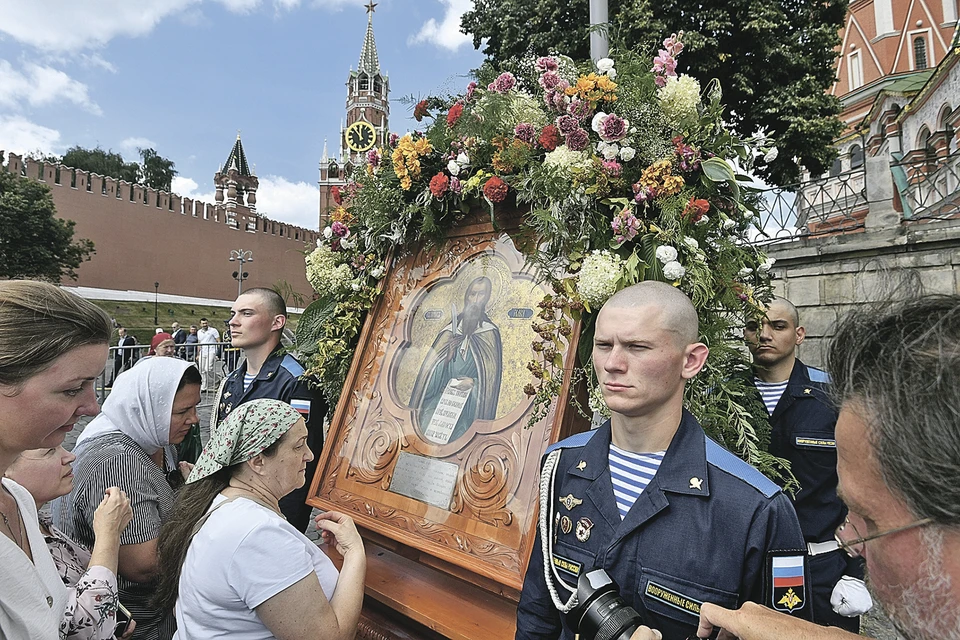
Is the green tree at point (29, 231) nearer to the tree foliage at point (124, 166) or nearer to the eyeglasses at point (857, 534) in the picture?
the tree foliage at point (124, 166)

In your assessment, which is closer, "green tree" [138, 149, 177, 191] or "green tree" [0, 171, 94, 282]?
"green tree" [0, 171, 94, 282]

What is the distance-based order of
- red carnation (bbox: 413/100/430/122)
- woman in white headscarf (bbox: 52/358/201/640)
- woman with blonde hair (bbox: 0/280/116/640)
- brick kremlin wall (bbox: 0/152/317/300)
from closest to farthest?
woman with blonde hair (bbox: 0/280/116/640)
woman in white headscarf (bbox: 52/358/201/640)
red carnation (bbox: 413/100/430/122)
brick kremlin wall (bbox: 0/152/317/300)

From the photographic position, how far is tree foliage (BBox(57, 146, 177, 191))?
48844mm

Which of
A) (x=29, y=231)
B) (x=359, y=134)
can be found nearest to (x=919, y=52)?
(x=29, y=231)

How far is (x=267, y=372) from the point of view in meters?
3.82

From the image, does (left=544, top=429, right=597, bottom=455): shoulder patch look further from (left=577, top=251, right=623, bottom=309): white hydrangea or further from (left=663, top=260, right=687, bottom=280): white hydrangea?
(left=663, top=260, right=687, bottom=280): white hydrangea

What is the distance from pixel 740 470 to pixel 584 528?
471 millimetres

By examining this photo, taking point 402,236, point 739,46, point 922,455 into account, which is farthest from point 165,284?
point 922,455

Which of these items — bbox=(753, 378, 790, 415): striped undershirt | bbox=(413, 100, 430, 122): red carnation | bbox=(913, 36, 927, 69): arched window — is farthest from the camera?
bbox=(913, 36, 927, 69): arched window

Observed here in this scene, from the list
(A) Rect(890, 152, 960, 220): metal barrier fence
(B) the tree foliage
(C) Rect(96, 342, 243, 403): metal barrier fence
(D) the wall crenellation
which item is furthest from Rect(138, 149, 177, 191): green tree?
(A) Rect(890, 152, 960, 220): metal barrier fence

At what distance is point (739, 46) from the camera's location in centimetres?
1203

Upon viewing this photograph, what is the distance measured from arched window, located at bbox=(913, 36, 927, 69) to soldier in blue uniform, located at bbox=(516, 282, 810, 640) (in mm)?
34330

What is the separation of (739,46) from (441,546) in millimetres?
13078

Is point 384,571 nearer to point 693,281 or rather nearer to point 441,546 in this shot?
point 441,546
